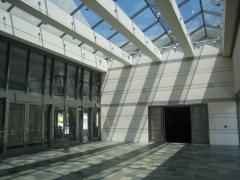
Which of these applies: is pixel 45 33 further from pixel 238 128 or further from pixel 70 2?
pixel 238 128

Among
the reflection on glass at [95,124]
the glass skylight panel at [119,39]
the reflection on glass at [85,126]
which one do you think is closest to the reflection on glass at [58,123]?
the reflection on glass at [85,126]

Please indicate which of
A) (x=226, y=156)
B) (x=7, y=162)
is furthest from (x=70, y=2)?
Result: (x=226, y=156)

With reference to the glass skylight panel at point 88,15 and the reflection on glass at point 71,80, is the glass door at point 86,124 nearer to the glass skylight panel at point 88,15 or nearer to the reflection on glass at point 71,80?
the reflection on glass at point 71,80

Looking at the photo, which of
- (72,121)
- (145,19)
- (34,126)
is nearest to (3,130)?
(34,126)

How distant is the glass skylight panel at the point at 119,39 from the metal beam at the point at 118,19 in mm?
1601

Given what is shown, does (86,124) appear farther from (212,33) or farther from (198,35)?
(212,33)

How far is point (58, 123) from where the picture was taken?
452 inches

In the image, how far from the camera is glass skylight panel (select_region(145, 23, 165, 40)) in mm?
11555

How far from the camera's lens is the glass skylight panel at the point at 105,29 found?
35.1 feet

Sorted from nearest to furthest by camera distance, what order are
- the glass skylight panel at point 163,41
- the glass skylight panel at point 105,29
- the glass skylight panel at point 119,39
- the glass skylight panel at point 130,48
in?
the glass skylight panel at point 105,29
the glass skylight panel at point 119,39
the glass skylight panel at point 163,41
the glass skylight panel at point 130,48

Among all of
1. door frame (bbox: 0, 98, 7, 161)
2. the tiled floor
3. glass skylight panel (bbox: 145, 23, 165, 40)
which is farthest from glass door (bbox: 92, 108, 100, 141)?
door frame (bbox: 0, 98, 7, 161)

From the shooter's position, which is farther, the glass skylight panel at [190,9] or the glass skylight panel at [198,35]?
the glass skylight panel at [198,35]

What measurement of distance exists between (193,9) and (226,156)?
19.9 feet

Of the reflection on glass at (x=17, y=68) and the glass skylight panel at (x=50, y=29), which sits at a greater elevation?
the glass skylight panel at (x=50, y=29)
